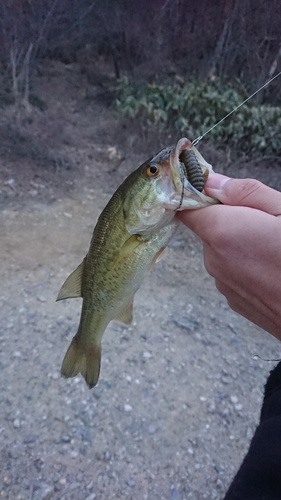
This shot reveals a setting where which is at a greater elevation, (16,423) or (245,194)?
(245,194)

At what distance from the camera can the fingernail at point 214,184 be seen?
1814 millimetres

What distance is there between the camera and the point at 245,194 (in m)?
1.77

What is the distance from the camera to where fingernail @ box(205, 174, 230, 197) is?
1.81 metres

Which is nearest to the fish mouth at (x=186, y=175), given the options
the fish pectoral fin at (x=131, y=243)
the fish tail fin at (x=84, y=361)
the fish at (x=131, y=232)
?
the fish at (x=131, y=232)

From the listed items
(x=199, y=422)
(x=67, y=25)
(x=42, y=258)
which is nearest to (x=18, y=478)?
(x=199, y=422)

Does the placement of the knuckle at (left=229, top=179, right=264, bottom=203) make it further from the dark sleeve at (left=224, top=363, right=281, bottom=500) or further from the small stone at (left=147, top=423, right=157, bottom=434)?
the small stone at (left=147, top=423, right=157, bottom=434)

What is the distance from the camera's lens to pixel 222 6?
31.5ft

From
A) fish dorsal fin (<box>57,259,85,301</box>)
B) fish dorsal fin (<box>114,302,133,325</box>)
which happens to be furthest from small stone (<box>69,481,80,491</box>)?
fish dorsal fin (<box>57,259,85,301</box>)

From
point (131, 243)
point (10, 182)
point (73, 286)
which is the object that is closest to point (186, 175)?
point (131, 243)

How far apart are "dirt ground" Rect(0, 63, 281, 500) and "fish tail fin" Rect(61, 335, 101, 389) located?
3.70 ft

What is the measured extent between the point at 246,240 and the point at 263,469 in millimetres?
848

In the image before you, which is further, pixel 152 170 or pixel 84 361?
pixel 84 361

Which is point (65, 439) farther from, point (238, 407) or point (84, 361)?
point (238, 407)

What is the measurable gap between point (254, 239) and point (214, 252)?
23cm
